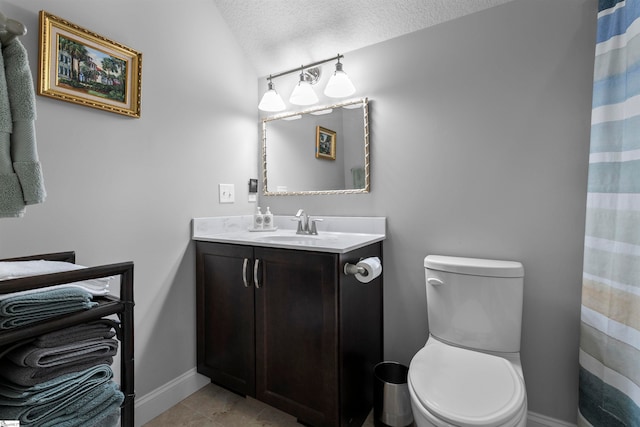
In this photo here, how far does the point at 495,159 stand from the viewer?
58.2 inches

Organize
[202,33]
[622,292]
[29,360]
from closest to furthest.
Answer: [29,360] < [622,292] < [202,33]

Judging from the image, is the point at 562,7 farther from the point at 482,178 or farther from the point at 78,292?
the point at 78,292

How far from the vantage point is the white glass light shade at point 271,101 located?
2027mm

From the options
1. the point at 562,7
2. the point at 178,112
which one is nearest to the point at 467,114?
the point at 562,7

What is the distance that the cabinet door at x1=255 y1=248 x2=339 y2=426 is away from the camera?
1324 mm

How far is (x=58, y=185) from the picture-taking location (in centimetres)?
123

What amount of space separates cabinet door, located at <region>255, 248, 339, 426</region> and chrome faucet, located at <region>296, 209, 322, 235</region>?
44 centimetres

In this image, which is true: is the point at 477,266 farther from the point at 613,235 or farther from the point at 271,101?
the point at 271,101

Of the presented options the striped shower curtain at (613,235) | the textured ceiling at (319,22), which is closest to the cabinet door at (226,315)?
the textured ceiling at (319,22)

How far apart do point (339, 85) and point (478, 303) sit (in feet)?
4.44

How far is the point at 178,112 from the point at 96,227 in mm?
742

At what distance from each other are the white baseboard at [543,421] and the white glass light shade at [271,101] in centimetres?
218

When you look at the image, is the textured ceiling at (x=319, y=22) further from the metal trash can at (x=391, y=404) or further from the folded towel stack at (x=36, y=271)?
the metal trash can at (x=391, y=404)

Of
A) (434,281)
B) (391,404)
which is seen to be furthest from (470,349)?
(391,404)
